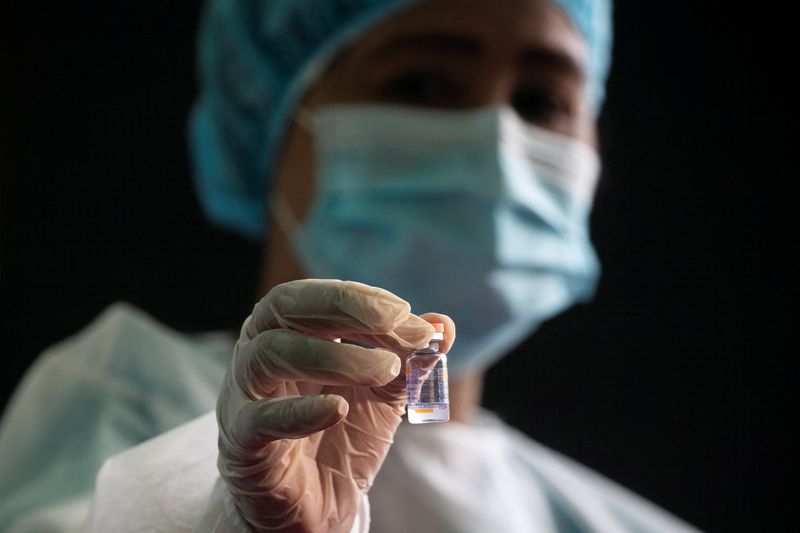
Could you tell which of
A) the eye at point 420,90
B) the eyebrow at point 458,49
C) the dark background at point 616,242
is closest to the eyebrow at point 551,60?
the eyebrow at point 458,49

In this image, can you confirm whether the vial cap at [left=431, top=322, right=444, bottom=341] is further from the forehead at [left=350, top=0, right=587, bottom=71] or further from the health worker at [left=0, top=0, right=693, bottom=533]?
the forehead at [left=350, top=0, right=587, bottom=71]

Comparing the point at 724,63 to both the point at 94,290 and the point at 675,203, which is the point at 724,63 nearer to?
the point at 675,203

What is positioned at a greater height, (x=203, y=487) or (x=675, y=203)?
(x=675, y=203)

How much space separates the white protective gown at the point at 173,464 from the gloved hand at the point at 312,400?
39 mm

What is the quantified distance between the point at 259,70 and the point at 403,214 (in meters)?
0.40

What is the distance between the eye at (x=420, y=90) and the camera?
1279 millimetres

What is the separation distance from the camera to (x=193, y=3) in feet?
6.12

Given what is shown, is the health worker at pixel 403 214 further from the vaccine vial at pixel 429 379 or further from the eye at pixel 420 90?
the vaccine vial at pixel 429 379

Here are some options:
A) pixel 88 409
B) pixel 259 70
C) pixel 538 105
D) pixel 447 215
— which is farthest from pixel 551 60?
pixel 88 409

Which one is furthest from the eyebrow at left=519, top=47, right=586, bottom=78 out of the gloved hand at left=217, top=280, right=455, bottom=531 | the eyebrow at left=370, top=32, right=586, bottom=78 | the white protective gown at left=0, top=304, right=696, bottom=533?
the gloved hand at left=217, top=280, right=455, bottom=531

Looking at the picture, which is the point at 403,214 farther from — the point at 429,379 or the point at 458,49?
the point at 429,379

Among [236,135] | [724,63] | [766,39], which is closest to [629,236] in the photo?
[724,63]

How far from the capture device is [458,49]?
1.25m

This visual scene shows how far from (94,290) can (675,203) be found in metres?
1.22
